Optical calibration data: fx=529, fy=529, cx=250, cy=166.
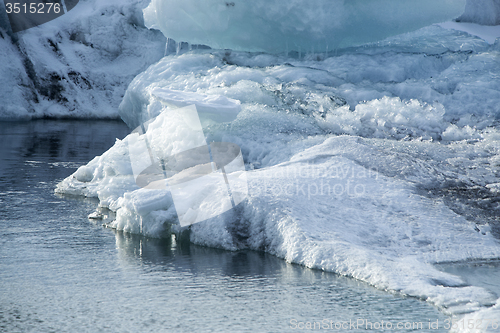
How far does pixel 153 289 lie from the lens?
11.3 ft

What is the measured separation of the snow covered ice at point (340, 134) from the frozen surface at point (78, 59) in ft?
30.1

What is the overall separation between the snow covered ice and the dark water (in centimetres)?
25

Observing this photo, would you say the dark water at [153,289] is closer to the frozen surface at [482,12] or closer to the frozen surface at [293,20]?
the frozen surface at [293,20]

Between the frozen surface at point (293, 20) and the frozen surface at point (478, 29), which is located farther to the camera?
the frozen surface at point (478, 29)

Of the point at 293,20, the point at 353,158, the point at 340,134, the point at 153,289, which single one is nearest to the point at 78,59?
the point at 293,20

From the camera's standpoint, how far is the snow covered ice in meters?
4.29

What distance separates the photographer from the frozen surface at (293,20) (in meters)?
9.09

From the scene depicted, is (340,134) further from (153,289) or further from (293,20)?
(153,289)

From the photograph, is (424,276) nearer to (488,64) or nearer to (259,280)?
(259,280)

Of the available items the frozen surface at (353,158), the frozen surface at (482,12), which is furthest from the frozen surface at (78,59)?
the frozen surface at (482,12)

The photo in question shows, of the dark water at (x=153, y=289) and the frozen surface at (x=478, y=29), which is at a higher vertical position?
the frozen surface at (x=478, y=29)

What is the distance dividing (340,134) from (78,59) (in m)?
15.6

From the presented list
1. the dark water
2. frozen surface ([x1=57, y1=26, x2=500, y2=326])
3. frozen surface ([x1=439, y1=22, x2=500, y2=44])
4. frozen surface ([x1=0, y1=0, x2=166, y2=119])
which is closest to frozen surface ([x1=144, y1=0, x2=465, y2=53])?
frozen surface ([x1=57, y1=26, x2=500, y2=326])

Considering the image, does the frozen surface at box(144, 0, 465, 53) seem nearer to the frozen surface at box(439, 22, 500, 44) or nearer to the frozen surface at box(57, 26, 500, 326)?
the frozen surface at box(57, 26, 500, 326)
